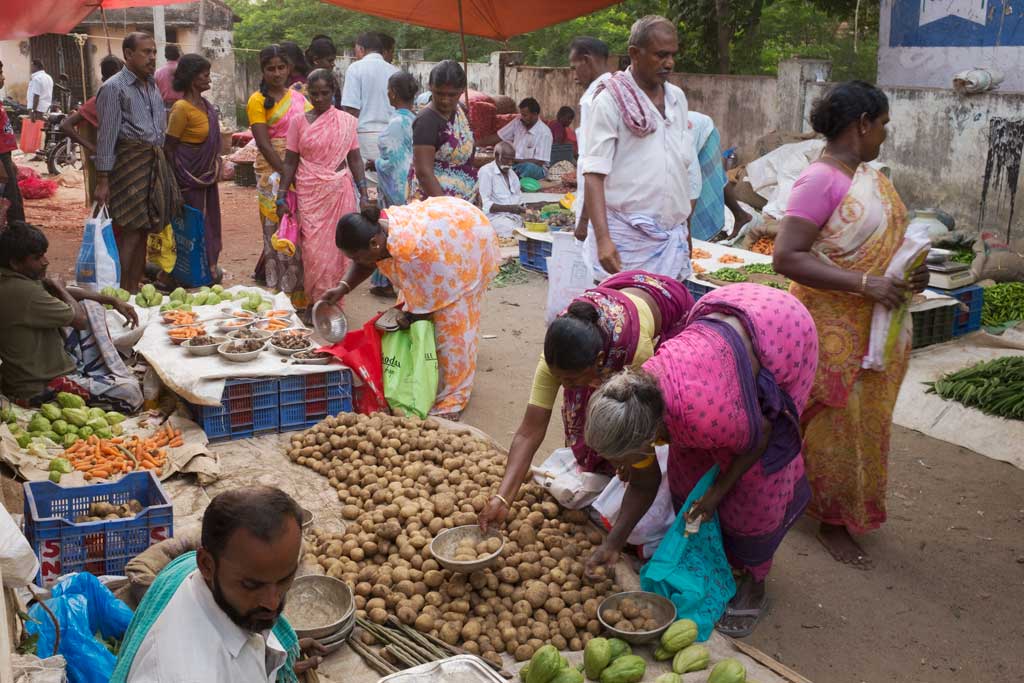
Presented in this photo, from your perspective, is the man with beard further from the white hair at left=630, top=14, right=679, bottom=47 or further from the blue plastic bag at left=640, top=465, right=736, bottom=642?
the white hair at left=630, top=14, right=679, bottom=47

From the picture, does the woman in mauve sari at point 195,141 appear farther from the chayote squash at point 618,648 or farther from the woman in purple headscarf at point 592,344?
the chayote squash at point 618,648

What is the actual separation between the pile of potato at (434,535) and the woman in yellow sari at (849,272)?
112cm

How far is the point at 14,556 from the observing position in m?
2.51

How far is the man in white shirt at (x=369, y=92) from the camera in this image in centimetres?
960

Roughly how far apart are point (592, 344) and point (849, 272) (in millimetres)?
1282

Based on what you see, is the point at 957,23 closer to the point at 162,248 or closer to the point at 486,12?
the point at 486,12

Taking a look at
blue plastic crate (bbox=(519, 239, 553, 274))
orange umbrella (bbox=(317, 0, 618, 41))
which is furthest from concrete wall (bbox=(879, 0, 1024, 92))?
blue plastic crate (bbox=(519, 239, 553, 274))

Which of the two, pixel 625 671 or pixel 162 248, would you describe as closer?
pixel 625 671

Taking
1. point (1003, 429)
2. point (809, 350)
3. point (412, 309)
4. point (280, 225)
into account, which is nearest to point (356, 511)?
point (412, 309)

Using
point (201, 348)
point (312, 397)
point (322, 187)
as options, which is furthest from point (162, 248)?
point (312, 397)

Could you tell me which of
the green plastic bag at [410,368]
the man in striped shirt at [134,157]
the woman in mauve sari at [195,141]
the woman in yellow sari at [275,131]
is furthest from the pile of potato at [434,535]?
the woman in mauve sari at [195,141]

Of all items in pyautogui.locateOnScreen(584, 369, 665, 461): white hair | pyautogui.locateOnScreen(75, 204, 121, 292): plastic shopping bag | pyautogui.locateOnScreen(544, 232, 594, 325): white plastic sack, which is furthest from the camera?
pyautogui.locateOnScreen(75, 204, 121, 292): plastic shopping bag

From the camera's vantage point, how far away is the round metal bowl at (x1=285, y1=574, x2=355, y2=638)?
3369 millimetres

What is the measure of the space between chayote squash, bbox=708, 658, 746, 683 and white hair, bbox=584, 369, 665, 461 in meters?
0.71
